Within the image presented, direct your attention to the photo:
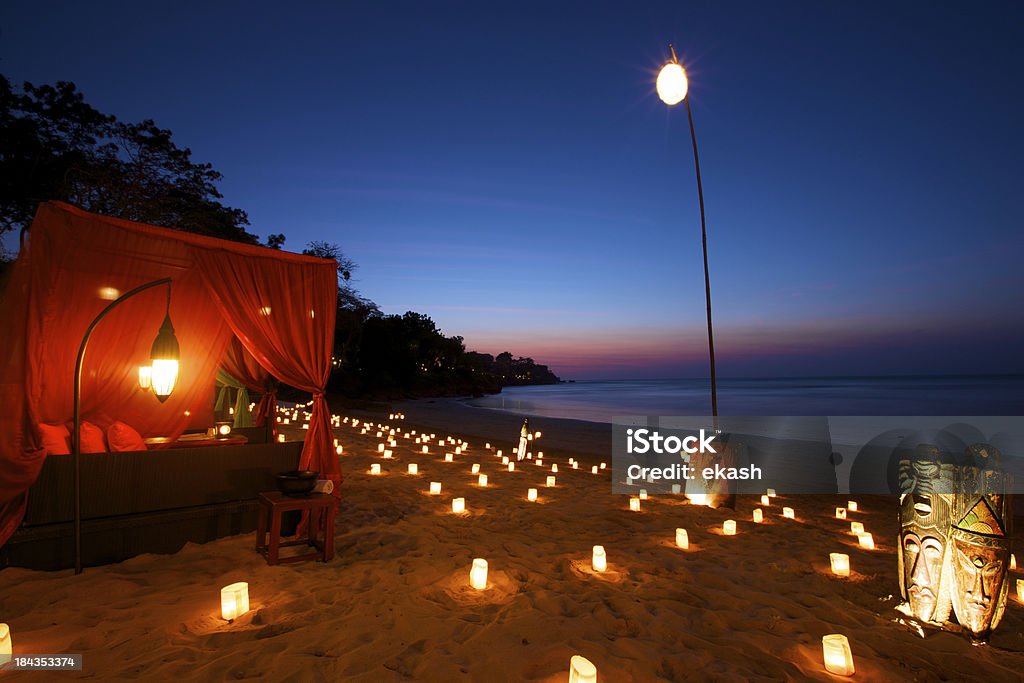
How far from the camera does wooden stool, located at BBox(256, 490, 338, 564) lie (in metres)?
3.73

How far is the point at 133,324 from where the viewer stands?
5.55 metres

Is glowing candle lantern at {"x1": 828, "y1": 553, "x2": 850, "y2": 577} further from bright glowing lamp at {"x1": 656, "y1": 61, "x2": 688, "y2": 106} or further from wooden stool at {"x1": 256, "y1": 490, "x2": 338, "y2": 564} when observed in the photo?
bright glowing lamp at {"x1": 656, "y1": 61, "x2": 688, "y2": 106}

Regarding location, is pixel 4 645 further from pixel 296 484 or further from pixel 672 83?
pixel 672 83

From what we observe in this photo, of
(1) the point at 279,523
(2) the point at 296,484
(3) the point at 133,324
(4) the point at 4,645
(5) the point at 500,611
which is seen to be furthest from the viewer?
(3) the point at 133,324

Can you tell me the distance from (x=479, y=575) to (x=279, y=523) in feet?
5.32

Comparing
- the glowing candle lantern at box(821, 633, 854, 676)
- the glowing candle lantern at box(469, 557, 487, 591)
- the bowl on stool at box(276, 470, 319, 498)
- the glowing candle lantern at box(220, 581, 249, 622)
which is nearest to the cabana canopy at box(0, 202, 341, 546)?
the bowl on stool at box(276, 470, 319, 498)

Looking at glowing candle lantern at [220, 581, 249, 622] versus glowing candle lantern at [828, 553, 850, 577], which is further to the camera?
glowing candle lantern at [828, 553, 850, 577]

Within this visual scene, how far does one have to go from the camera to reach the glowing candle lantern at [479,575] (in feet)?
11.4

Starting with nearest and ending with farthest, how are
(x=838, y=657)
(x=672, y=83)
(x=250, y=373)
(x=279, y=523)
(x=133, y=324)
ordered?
(x=838, y=657), (x=279, y=523), (x=133, y=324), (x=672, y=83), (x=250, y=373)

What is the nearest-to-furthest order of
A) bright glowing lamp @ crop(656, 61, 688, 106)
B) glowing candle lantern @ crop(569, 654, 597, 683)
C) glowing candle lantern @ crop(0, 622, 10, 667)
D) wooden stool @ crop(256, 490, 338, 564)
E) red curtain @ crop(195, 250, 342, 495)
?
glowing candle lantern @ crop(569, 654, 597, 683) → glowing candle lantern @ crop(0, 622, 10, 667) → wooden stool @ crop(256, 490, 338, 564) → red curtain @ crop(195, 250, 342, 495) → bright glowing lamp @ crop(656, 61, 688, 106)

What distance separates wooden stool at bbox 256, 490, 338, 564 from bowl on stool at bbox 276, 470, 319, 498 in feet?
0.17

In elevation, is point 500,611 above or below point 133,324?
below

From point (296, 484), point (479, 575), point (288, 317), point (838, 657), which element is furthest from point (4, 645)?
point (838, 657)

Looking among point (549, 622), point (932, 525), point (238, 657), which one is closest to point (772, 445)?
point (932, 525)
